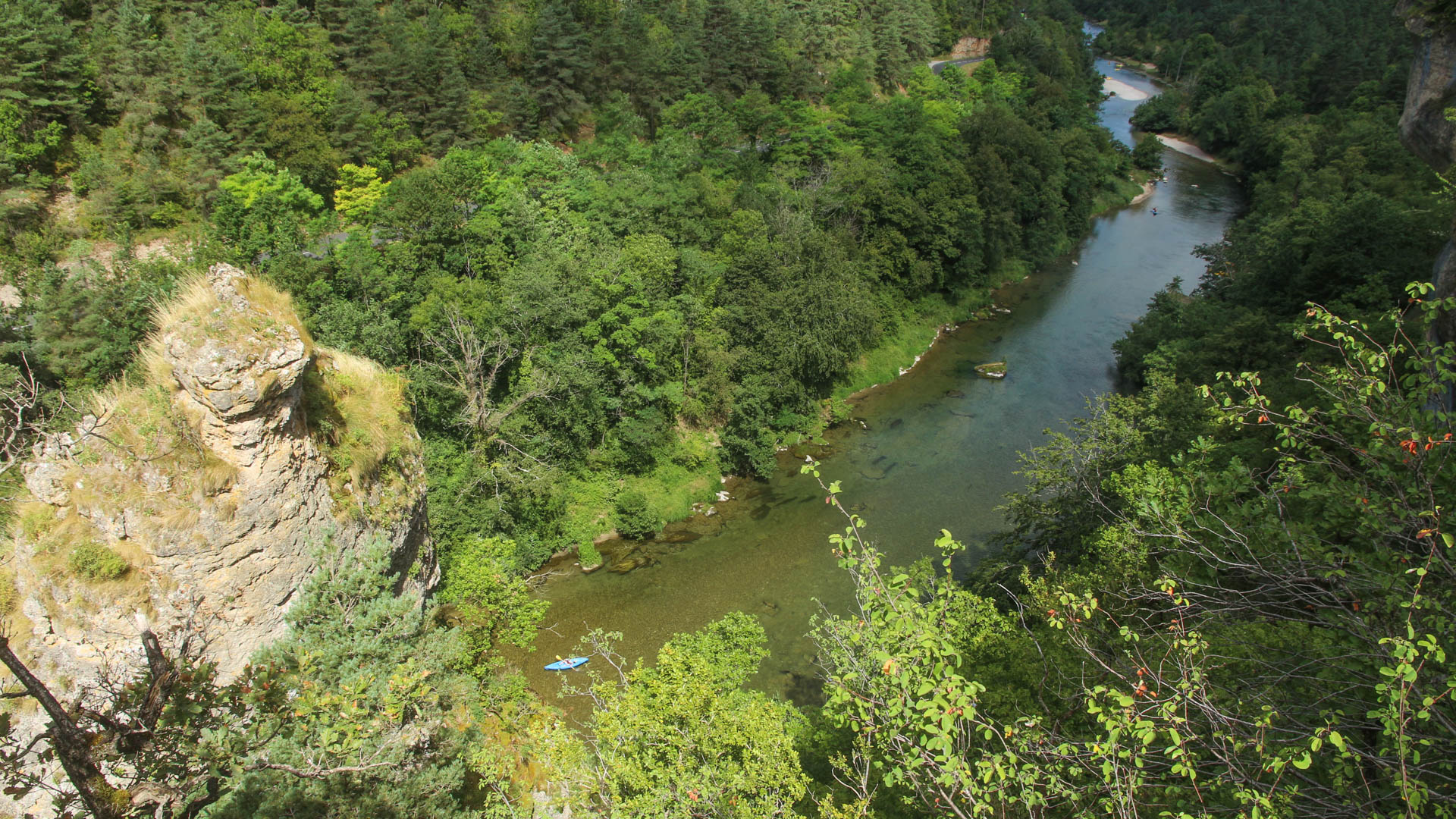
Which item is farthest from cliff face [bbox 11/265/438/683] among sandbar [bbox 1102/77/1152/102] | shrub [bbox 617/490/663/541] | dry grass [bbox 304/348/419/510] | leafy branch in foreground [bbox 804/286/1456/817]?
sandbar [bbox 1102/77/1152/102]

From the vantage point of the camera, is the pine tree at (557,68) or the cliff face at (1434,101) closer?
the cliff face at (1434,101)

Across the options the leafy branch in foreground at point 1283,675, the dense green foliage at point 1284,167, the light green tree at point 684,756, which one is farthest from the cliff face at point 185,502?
the dense green foliage at point 1284,167

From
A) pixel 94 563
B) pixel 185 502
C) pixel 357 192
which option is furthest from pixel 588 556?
pixel 357 192

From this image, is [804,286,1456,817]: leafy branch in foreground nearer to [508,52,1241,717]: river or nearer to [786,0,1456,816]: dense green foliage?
[786,0,1456,816]: dense green foliage

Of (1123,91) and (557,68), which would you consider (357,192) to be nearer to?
(557,68)

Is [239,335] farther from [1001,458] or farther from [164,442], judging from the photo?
[1001,458]

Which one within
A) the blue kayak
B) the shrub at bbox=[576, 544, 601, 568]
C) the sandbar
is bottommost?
the shrub at bbox=[576, 544, 601, 568]

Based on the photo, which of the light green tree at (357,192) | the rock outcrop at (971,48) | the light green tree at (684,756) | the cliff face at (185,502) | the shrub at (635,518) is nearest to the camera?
the light green tree at (684,756)

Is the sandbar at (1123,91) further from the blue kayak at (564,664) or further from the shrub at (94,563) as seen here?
the shrub at (94,563)
